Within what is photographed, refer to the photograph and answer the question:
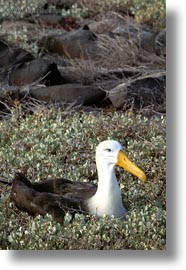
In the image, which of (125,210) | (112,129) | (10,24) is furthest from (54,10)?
(125,210)

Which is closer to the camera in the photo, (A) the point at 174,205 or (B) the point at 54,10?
(A) the point at 174,205

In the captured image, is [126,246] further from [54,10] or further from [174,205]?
[54,10]

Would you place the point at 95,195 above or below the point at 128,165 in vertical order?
below

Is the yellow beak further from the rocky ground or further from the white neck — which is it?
the rocky ground

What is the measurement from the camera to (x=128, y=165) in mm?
6359

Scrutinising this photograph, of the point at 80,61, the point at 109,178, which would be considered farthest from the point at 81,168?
the point at 80,61

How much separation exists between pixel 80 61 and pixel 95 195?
2.96ft

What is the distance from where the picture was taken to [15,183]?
6465 mm

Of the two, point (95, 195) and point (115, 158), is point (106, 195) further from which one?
point (115, 158)

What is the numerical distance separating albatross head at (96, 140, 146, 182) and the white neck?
16mm

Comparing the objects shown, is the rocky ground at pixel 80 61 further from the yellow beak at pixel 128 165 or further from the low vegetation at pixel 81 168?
the yellow beak at pixel 128 165

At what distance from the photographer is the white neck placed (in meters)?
6.35

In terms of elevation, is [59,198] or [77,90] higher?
[77,90]
